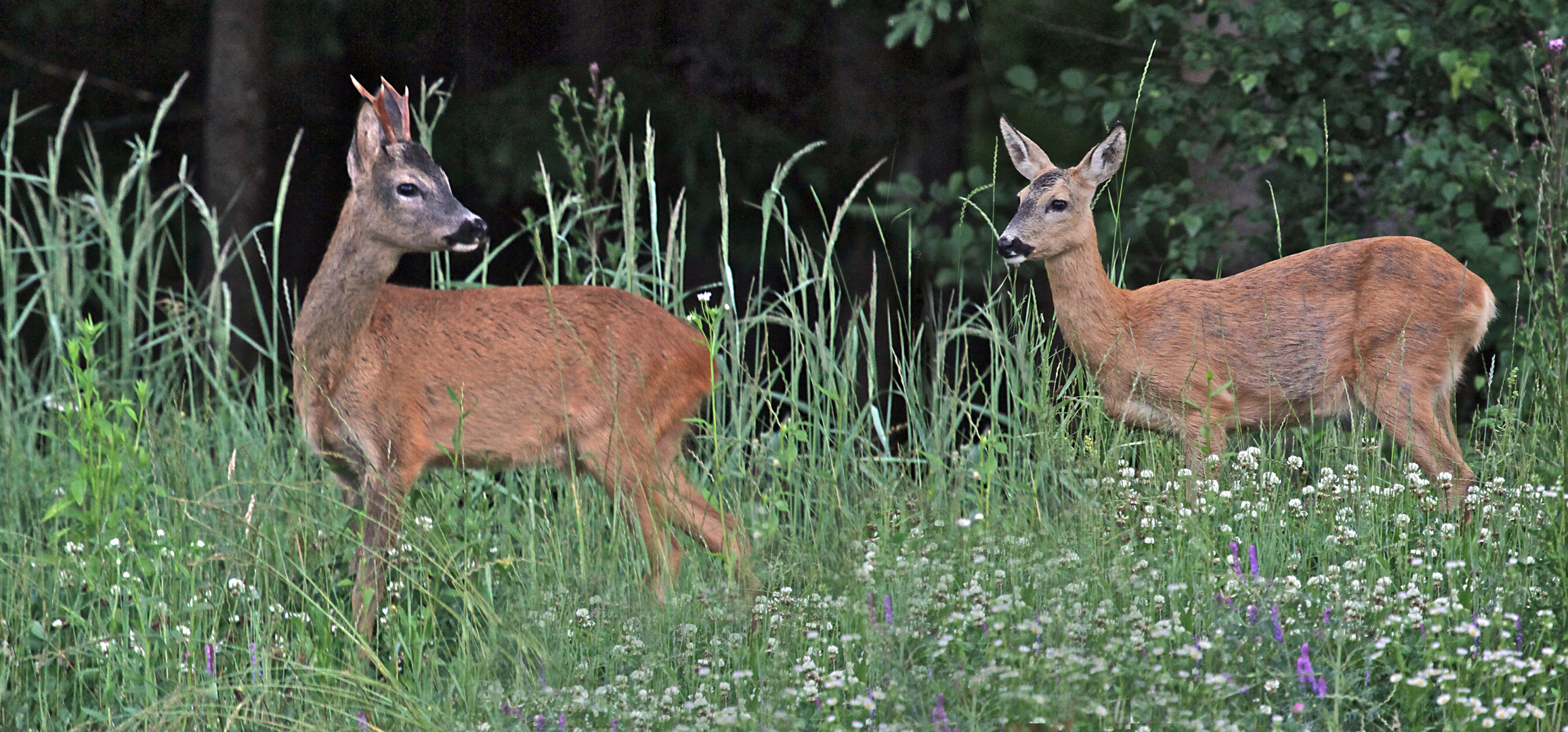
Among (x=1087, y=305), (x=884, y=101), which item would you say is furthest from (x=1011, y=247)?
(x=884, y=101)

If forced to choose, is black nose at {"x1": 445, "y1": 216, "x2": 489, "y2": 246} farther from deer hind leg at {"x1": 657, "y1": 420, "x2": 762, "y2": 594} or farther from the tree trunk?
the tree trunk

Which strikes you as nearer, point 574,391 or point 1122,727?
point 1122,727

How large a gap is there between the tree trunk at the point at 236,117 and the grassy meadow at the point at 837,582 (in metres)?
2.22

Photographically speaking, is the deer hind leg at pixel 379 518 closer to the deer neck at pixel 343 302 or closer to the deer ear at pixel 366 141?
the deer neck at pixel 343 302

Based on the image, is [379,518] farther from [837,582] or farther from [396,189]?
[837,582]

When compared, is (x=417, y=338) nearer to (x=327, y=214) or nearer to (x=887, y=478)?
(x=887, y=478)

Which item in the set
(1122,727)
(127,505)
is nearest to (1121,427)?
(1122,727)

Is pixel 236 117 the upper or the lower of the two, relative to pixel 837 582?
upper

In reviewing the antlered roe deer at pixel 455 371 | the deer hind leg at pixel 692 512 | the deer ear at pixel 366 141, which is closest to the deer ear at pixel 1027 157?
the antlered roe deer at pixel 455 371

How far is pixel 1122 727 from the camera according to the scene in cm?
305

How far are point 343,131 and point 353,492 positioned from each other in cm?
373

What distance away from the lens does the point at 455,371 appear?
186 inches

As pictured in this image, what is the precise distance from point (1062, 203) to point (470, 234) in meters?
1.91

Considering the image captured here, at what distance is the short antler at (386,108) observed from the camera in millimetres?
4426
